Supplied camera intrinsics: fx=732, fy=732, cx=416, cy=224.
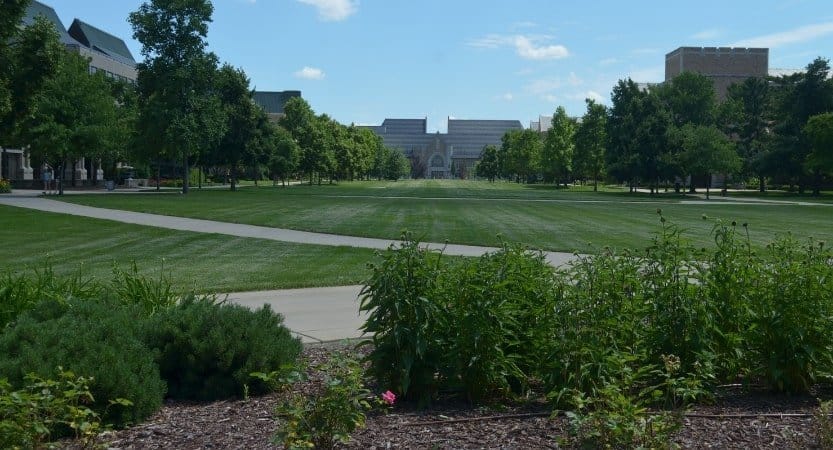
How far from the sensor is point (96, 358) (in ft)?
16.0

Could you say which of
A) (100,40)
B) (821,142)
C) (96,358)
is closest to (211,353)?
(96,358)

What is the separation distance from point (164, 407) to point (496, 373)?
2478mm

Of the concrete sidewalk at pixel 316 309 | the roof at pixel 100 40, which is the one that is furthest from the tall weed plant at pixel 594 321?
Result: the roof at pixel 100 40

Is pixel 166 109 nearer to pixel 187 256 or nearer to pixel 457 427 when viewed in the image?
pixel 187 256

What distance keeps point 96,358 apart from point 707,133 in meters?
66.9

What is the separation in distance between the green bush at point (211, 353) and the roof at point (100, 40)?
10967 centimetres

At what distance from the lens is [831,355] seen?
5.50 meters

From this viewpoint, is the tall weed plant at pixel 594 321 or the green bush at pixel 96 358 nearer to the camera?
the green bush at pixel 96 358

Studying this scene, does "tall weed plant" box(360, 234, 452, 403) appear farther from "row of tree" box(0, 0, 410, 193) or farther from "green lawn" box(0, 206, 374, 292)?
"row of tree" box(0, 0, 410, 193)

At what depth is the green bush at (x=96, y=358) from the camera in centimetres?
476

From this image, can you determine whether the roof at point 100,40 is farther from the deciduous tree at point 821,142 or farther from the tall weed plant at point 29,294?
the tall weed plant at point 29,294

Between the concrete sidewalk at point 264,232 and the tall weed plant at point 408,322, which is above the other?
the tall weed plant at point 408,322

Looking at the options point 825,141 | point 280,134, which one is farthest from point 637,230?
point 280,134

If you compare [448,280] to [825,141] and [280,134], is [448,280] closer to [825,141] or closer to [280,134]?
[825,141]
